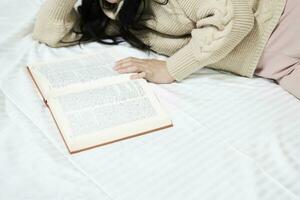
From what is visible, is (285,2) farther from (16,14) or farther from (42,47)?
(16,14)

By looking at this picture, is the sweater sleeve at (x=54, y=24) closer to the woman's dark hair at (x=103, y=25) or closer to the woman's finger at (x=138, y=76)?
the woman's dark hair at (x=103, y=25)

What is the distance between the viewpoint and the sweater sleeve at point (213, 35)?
0.95 metres

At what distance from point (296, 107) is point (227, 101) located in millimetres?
158

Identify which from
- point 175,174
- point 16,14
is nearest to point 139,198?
point 175,174

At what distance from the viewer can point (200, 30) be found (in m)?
0.99

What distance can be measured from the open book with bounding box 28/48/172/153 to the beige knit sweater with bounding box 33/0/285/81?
0.49 feet

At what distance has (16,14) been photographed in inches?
49.5

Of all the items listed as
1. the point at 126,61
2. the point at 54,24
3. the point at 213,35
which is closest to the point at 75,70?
the point at 126,61

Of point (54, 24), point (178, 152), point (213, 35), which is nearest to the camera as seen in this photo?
point (178, 152)

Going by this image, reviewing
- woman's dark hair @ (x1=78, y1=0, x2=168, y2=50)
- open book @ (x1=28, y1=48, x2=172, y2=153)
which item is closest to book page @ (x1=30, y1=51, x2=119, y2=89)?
open book @ (x1=28, y1=48, x2=172, y2=153)

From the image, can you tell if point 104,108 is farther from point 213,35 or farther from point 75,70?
point 213,35

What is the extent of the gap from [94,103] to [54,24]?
385 millimetres

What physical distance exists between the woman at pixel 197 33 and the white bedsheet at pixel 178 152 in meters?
0.05

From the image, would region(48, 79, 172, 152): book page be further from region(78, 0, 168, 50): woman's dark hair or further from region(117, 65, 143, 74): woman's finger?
region(78, 0, 168, 50): woman's dark hair
